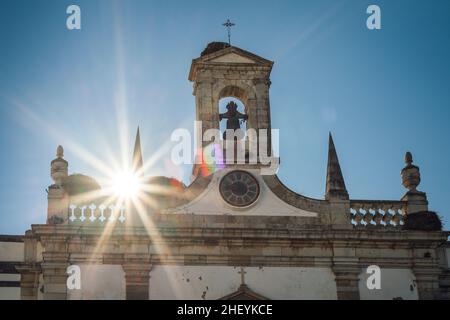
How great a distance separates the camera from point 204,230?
65.7 ft

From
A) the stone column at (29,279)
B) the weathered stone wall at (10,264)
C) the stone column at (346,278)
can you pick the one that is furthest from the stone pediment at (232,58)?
the stone column at (29,279)

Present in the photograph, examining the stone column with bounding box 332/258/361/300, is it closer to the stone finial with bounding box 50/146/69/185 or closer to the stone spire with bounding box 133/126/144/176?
the stone spire with bounding box 133/126/144/176

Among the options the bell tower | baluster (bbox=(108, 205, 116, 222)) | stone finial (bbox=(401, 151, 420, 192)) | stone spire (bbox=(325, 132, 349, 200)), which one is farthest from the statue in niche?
stone finial (bbox=(401, 151, 420, 192))

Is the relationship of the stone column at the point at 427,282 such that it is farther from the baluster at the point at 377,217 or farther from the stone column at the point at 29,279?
the stone column at the point at 29,279

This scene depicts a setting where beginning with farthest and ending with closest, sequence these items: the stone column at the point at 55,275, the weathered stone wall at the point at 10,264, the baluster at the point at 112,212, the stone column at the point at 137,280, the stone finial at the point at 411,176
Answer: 1. the stone finial at the point at 411,176
2. the baluster at the point at 112,212
3. the weathered stone wall at the point at 10,264
4. the stone column at the point at 137,280
5. the stone column at the point at 55,275

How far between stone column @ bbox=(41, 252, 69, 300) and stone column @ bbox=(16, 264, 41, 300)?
1.08 feet

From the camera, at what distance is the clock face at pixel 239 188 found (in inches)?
816

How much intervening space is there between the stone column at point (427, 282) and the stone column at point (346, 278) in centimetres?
137

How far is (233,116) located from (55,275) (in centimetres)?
578

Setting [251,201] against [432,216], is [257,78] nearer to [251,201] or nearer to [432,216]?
[251,201]

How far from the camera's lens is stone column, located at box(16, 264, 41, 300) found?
64.4 feet

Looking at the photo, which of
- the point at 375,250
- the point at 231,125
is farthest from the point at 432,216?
the point at 231,125

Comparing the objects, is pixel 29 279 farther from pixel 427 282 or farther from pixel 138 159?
pixel 427 282
